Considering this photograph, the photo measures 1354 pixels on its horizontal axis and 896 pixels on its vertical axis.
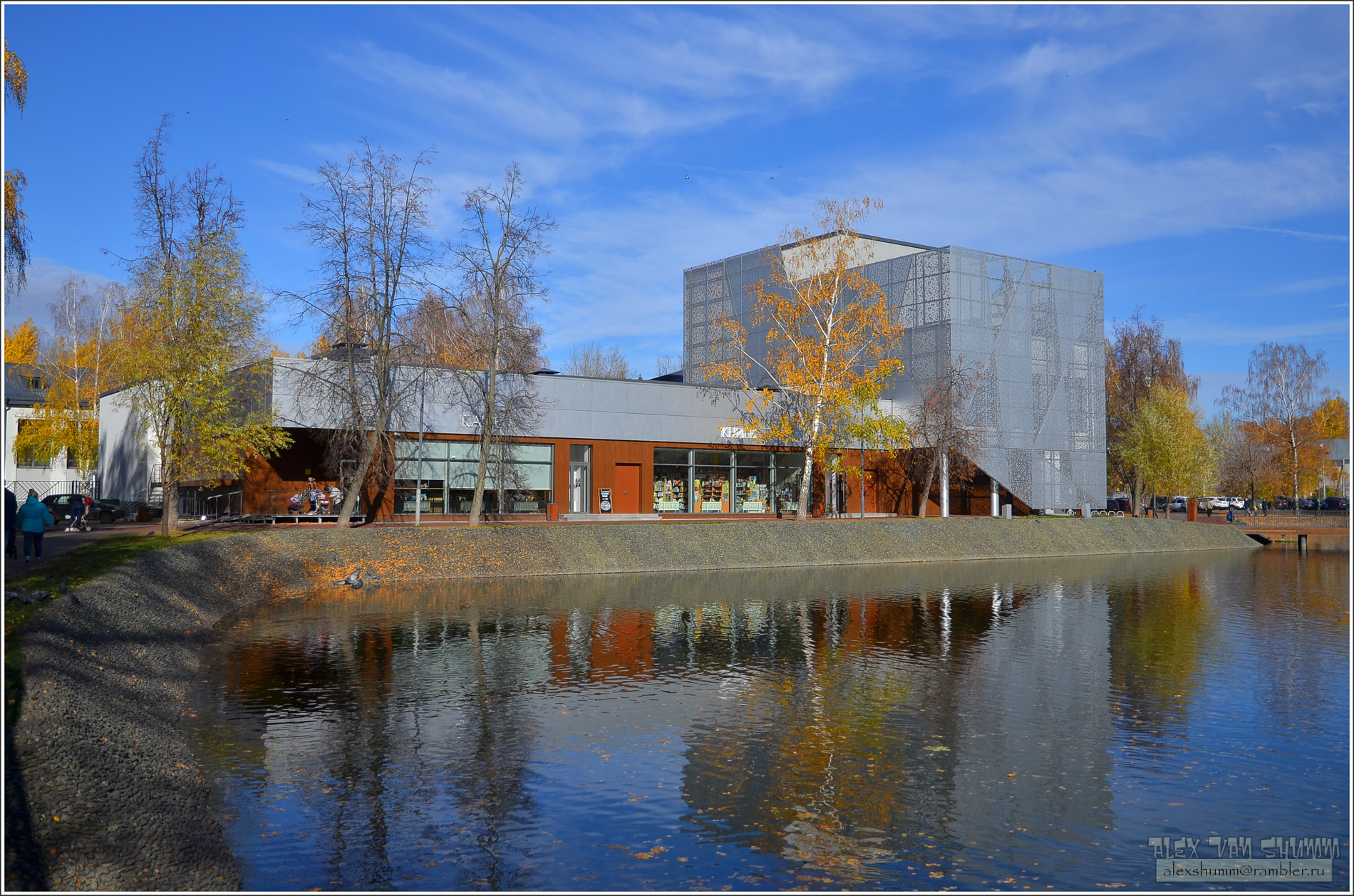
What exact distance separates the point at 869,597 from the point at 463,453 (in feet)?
63.3

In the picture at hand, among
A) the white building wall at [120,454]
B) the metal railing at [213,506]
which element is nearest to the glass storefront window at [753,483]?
the metal railing at [213,506]

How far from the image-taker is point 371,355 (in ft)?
109

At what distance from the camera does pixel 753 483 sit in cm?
4678

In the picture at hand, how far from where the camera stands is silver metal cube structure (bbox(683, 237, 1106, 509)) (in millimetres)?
49625

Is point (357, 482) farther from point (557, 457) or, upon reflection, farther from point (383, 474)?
point (557, 457)

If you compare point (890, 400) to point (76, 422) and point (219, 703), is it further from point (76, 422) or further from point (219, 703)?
point (76, 422)

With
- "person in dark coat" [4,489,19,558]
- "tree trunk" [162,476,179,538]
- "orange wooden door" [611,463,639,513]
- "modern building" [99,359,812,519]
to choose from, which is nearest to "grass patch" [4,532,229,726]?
"tree trunk" [162,476,179,538]

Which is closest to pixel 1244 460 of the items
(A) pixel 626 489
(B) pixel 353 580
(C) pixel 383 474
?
(A) pixel 626 489

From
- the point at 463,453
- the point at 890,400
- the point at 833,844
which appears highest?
the point at 890,400

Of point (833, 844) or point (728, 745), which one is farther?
point (728, 745)

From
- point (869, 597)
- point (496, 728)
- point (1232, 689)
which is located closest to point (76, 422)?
point (869, 597)

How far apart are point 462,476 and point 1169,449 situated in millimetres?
41568

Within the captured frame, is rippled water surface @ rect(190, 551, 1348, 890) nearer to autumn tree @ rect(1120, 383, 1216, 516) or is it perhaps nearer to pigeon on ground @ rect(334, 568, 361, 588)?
pigeon on ground @ rect(334, 568, 361, 588)

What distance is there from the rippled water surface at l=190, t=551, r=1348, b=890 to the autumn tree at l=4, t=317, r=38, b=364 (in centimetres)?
5914
